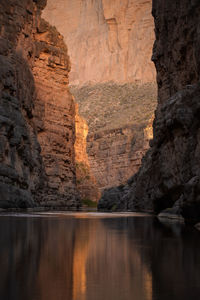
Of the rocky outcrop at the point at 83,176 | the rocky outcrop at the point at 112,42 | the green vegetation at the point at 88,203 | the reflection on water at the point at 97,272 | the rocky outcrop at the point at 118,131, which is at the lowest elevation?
the reflection on water at the point at 97,272

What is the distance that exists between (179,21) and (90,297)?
22077 millimetres

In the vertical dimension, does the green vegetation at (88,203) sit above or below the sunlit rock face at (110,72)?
below

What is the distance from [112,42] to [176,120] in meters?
105

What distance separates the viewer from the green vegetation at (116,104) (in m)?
80.1

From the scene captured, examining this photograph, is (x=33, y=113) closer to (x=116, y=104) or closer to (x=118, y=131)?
(x=118, y=131)

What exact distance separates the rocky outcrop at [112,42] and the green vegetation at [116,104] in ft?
23.8

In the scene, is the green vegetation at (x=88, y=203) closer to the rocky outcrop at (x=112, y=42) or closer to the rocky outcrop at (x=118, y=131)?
the rocky outcrop at (x=118, y=131)

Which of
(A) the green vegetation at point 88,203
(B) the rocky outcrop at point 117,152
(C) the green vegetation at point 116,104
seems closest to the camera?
(A) the green vegetation at point 88,203

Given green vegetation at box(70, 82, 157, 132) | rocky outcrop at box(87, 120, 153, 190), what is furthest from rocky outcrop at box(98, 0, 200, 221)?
green vegetation at box(70, 82, 157, 132)

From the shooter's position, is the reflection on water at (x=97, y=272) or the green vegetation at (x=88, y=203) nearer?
the reflection on water at (x=97, y=272)

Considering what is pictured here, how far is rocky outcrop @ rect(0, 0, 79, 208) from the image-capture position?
2047 cm

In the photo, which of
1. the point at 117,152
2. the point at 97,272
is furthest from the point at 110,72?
the point at 97,272

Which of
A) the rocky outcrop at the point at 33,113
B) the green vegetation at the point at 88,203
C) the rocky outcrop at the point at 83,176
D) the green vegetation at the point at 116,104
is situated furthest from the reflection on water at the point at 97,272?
the green vegetation at the point at 116,104

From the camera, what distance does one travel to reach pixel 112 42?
386 ft
